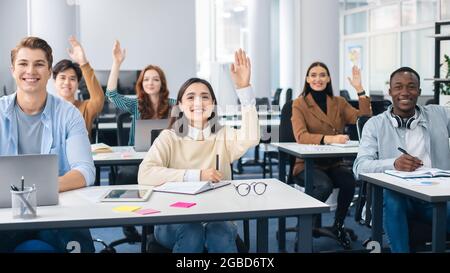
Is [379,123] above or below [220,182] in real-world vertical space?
above

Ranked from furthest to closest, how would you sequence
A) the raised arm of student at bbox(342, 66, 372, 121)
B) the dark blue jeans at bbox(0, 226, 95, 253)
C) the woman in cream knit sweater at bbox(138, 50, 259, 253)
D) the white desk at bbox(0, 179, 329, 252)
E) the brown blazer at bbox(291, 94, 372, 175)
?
the raised arm of student at bbox(342, 66, 372, 121), the brown blazer at bbox(291, 94, 372, 175), the woman in cream knit sweater at bbox(138, 50, 259, 253), the dark blue jeans at bbox(0, 226, 95, 253), the white desk at bbox(0, 179, 329, 252)

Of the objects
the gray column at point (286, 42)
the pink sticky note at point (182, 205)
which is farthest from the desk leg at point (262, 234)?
the gray column at point (286, 42)

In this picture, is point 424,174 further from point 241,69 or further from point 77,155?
point 77,155

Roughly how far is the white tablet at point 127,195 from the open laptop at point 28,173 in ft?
0.86

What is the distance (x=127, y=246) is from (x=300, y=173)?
150cm

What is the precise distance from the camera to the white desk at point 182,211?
6.67 ft

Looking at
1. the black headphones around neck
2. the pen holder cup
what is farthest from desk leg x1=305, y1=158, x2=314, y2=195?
the pen holder cup

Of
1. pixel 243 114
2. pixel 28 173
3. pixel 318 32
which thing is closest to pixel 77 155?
pixel 28 173

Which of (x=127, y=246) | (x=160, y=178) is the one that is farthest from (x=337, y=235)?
(x=160, y=178)

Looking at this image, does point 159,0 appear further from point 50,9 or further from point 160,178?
point 160,178

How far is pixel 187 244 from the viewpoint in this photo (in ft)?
8.23

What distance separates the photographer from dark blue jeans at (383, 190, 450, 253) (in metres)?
2.86

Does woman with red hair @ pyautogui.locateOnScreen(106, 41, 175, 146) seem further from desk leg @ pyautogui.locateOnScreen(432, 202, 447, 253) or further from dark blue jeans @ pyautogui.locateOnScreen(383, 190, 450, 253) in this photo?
desk leg @ pyautogui.locateOnScreen(432, 202, 447, 253)

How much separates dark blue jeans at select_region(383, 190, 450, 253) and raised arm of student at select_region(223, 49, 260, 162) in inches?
32.2
